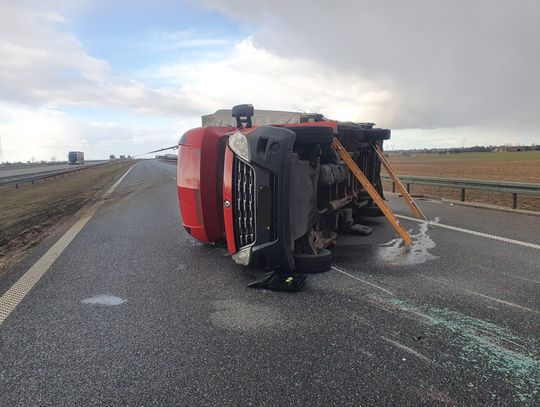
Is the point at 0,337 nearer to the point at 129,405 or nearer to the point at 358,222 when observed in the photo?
the point at 129,405

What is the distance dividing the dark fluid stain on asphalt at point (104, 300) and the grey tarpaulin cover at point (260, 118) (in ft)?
13.3

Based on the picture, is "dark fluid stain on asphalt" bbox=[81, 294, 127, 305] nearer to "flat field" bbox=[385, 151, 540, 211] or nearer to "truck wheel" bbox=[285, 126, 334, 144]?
"truck wheel" bbox=[285, 126, 334, 144]

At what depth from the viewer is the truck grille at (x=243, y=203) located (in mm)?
3973

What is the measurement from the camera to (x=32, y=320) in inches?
132

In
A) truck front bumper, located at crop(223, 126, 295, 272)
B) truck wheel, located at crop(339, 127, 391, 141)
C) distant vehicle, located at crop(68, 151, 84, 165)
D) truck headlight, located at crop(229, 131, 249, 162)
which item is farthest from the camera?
distant vehicle, located at crop(68, 151, 84, 165)

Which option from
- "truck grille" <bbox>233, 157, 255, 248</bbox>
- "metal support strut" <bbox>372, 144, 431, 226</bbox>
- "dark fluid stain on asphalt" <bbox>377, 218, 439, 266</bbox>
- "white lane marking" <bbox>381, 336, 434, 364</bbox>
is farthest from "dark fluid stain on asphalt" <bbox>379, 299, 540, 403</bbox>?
"metal support strut" <bbox>372, 144, 431, 226</bbox>

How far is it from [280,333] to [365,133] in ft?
13.9

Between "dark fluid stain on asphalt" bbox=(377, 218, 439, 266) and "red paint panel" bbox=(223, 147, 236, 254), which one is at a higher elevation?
"red paint panel" bbox=(223, 147, 236, 254)

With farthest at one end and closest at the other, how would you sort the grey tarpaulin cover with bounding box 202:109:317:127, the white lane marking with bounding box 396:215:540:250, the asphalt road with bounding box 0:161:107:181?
the asphalt road with bounding box 0:161:107:181 < the grey tarpaulin cover with bounding box 202:109:317:127 < the white lane marking with bounding box 396:215:540:250

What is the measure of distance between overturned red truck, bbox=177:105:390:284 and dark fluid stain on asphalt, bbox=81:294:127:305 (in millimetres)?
1184

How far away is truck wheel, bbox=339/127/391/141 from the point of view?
19.2 ft

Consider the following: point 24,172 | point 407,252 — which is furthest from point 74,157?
point 407,252

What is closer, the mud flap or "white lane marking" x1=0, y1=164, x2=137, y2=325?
"white lane marking" x1=0, y1=164, x2=137, y2=325

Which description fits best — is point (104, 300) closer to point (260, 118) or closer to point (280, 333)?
point (280, 333)
